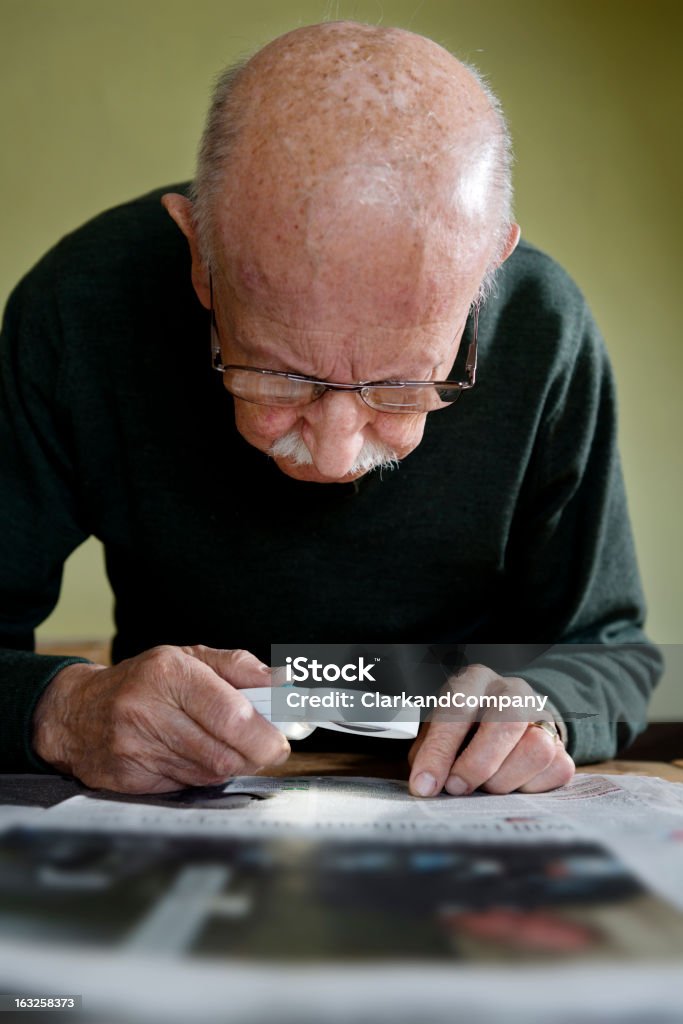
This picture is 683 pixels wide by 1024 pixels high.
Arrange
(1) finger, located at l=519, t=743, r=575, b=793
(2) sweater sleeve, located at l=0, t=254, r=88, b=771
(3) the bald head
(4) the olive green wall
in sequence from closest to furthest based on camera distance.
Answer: (3) the bald head, (1) finger, located at l=519, t=743, r=575, b=793, (2) sweater sleeve, located at l=0, t=254, r=88, b=771, (4) the olive green wall

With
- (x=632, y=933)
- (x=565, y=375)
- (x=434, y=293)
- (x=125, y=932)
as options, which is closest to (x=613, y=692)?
(x=565, y=375)

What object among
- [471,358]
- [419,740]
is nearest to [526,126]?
[471,358]

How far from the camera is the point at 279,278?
2.52 feet

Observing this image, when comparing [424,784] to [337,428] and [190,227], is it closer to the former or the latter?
[337,428]

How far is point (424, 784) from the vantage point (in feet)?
2.64

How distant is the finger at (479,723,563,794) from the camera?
0.83 m

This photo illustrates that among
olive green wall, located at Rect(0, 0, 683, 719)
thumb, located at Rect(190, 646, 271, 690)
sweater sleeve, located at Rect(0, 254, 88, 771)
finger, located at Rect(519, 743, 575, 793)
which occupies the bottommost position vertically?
finger, located at Rect(519, 743, 575, 793)

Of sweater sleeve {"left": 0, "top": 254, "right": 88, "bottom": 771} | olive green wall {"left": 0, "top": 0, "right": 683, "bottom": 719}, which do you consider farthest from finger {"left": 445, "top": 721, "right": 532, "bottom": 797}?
olive green wall {"left": 0, "top": 0, "right": 683, "bottom": 719}

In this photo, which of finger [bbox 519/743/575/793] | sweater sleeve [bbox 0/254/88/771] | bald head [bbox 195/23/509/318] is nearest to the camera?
bald head [bbox 195/23/509/318]

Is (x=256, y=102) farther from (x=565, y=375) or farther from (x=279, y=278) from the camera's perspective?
(x=565, y=375)

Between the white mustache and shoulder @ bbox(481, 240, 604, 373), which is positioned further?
shoulder @ bbox(481, 240, 604, 373)

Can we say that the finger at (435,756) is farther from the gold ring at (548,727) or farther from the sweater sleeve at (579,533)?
the sweater sleeve at (579,533)

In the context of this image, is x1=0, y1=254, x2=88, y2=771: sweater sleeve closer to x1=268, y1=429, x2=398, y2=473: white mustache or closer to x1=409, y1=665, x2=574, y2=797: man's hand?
x1=268, y1=429, x2=398, y2=473: white mustache

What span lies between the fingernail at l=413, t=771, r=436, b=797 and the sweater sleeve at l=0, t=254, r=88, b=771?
0.56 m
